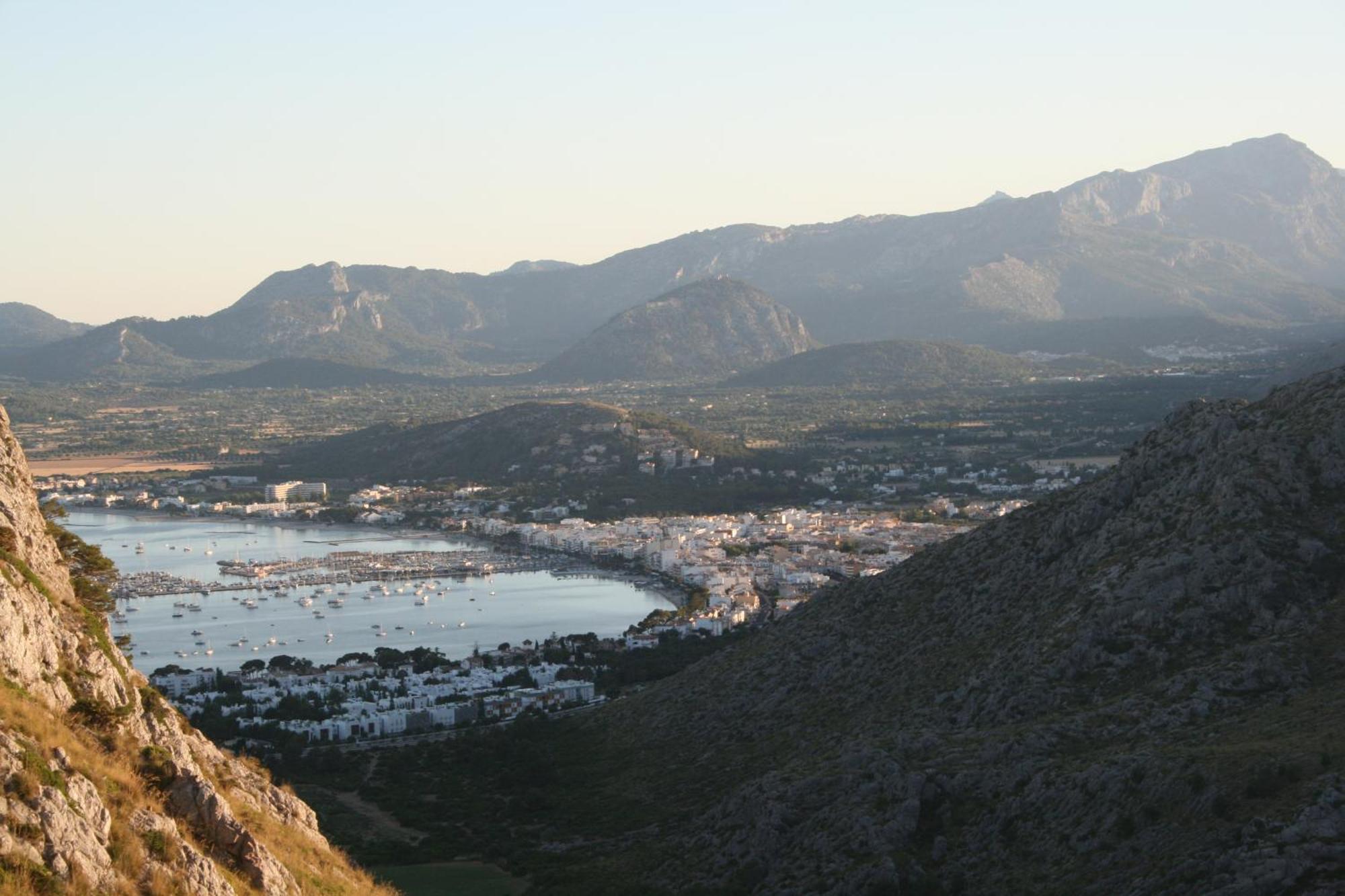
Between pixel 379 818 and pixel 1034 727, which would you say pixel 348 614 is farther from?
pixel 1034 727

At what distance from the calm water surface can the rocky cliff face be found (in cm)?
3434

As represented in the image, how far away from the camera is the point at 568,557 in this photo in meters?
81.6

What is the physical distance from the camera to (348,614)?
64438 millimetres

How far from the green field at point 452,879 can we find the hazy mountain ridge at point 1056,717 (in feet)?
2.25

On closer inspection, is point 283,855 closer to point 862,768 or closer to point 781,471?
point 862,768

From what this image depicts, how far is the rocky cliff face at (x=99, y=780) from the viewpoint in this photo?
11.0 m

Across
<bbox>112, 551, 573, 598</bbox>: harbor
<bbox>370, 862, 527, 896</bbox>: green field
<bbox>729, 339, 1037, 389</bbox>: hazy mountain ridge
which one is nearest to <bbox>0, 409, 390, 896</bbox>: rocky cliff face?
<bbox>370, 862, 527, 896</bbox>: green field

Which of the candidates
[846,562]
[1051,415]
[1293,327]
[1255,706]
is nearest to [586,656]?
[846,562]

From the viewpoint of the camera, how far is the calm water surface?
56.5m

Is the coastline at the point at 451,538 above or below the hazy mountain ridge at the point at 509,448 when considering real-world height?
below

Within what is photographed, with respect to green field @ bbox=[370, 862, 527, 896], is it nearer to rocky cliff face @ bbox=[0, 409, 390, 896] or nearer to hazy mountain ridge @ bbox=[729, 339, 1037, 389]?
rocky cliff face @ bbox=[0, 409, 390, 896]

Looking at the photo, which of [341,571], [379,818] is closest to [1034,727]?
[379,818]

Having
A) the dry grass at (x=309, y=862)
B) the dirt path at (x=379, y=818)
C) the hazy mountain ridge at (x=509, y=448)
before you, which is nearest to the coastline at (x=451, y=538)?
the hazy mountain ridge at (x=509, y=448)

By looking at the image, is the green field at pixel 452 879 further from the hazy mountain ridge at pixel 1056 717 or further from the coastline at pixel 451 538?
the coastline at pixel 451 538
